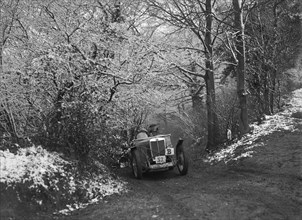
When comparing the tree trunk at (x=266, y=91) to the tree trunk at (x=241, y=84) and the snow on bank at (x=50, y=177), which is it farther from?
the snow on bank at (x=50, y=177)

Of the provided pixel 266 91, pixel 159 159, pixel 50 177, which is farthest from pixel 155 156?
pixel 266 91

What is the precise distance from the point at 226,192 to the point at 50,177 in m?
3.45

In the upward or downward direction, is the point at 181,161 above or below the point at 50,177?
below

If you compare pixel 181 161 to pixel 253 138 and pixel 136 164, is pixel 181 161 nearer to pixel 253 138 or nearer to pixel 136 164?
pixel 136 164

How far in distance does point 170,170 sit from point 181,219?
5.10 meters

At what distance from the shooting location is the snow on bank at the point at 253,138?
10.2 meters

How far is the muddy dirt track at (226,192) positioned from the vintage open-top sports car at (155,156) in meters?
0.31

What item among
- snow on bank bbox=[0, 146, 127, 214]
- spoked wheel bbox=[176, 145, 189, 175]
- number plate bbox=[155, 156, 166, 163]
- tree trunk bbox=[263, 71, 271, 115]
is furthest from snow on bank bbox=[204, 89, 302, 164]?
snow on bank bbox=[0, 146, 127, 214]

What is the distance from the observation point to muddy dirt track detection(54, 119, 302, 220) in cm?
560

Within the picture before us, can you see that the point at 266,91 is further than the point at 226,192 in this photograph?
Yes

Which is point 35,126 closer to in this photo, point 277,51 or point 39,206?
point 39,206

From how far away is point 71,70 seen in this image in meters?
8.72

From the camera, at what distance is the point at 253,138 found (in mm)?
10938

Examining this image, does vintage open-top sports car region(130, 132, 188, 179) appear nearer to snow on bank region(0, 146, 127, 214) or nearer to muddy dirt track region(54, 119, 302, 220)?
muddy dirt track region(54, 119, 302, 220)
